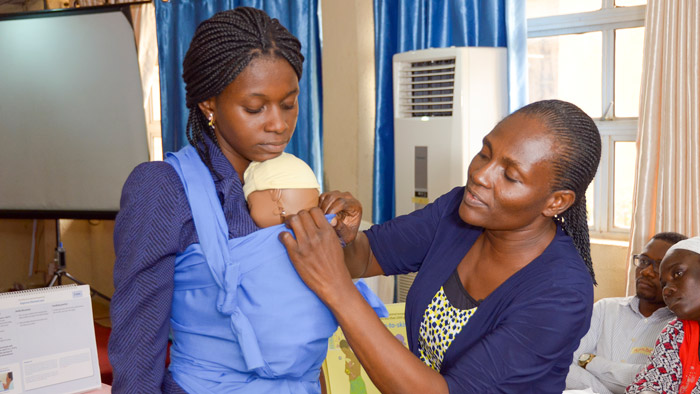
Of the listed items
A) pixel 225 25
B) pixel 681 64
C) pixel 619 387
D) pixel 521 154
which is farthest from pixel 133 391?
pixel 681 64

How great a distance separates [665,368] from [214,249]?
2.08 meters

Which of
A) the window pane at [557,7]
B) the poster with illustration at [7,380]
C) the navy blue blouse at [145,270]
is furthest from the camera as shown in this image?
the window pane at [557,7]

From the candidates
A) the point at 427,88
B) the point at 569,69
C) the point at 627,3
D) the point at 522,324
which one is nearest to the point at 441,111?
the point at 427,88

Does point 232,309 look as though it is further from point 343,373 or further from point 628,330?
point 628,330

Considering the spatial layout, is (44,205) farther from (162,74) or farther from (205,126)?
(205,126)

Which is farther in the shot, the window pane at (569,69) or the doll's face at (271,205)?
the window pane at (569,69)

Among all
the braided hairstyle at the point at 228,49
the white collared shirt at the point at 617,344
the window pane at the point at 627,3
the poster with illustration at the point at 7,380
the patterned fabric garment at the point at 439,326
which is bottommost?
the white collared shirt at the point at 617,344

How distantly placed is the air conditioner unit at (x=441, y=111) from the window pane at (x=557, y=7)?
0.58 metres

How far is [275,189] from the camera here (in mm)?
1260

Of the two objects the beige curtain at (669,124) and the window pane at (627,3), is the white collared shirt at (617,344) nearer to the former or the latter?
the beige curtain at (669,124)

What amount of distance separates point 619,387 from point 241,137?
240 cm

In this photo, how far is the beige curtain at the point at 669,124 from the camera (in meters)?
3.12

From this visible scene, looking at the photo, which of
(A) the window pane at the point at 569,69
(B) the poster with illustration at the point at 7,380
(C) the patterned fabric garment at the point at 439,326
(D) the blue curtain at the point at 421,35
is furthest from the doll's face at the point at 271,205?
(A) the window pane at the point at 569,69

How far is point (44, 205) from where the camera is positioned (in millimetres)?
4863
